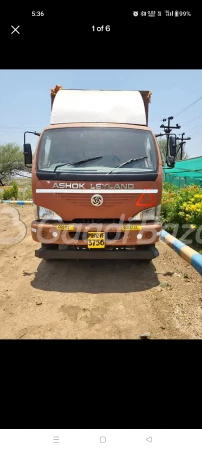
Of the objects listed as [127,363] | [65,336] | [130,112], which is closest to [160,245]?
[130,112]

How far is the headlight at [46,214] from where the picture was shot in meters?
3.87

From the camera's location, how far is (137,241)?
3859mm


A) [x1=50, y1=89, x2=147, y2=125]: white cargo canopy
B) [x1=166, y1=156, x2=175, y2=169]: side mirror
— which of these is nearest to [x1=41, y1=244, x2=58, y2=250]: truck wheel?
[x1=50, y1=89, x2=147, y2=125]: white cargo canopy

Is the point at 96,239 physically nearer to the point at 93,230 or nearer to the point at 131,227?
the point at 93,230

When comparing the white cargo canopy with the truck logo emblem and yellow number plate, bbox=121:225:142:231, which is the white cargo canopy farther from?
yellow number plate, bbox=121:225:142:231

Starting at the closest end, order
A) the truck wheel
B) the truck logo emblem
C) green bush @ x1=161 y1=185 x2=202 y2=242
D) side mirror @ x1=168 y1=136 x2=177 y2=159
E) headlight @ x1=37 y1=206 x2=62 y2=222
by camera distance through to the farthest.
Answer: the truck logo emblem, headlight @ x1=37 y1=206 x2=62 y2=222, the truck wheel, side mirror @ x1=168 y1=136 x2=177 y2=159, green bush @ x1=161 y1=185 x2=202 y2=242

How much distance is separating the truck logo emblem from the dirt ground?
120cm

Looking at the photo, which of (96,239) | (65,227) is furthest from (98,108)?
(96,239)

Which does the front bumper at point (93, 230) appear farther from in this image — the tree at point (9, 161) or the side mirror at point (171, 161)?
the tree at point (9, 161)

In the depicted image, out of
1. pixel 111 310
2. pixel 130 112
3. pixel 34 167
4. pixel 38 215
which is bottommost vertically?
pixel 111 310

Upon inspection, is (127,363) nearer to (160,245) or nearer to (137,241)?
(137,241)

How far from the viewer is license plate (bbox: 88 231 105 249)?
3773mm

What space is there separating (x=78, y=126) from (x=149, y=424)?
13.0 feet

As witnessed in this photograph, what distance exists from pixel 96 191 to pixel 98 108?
5.93ft
